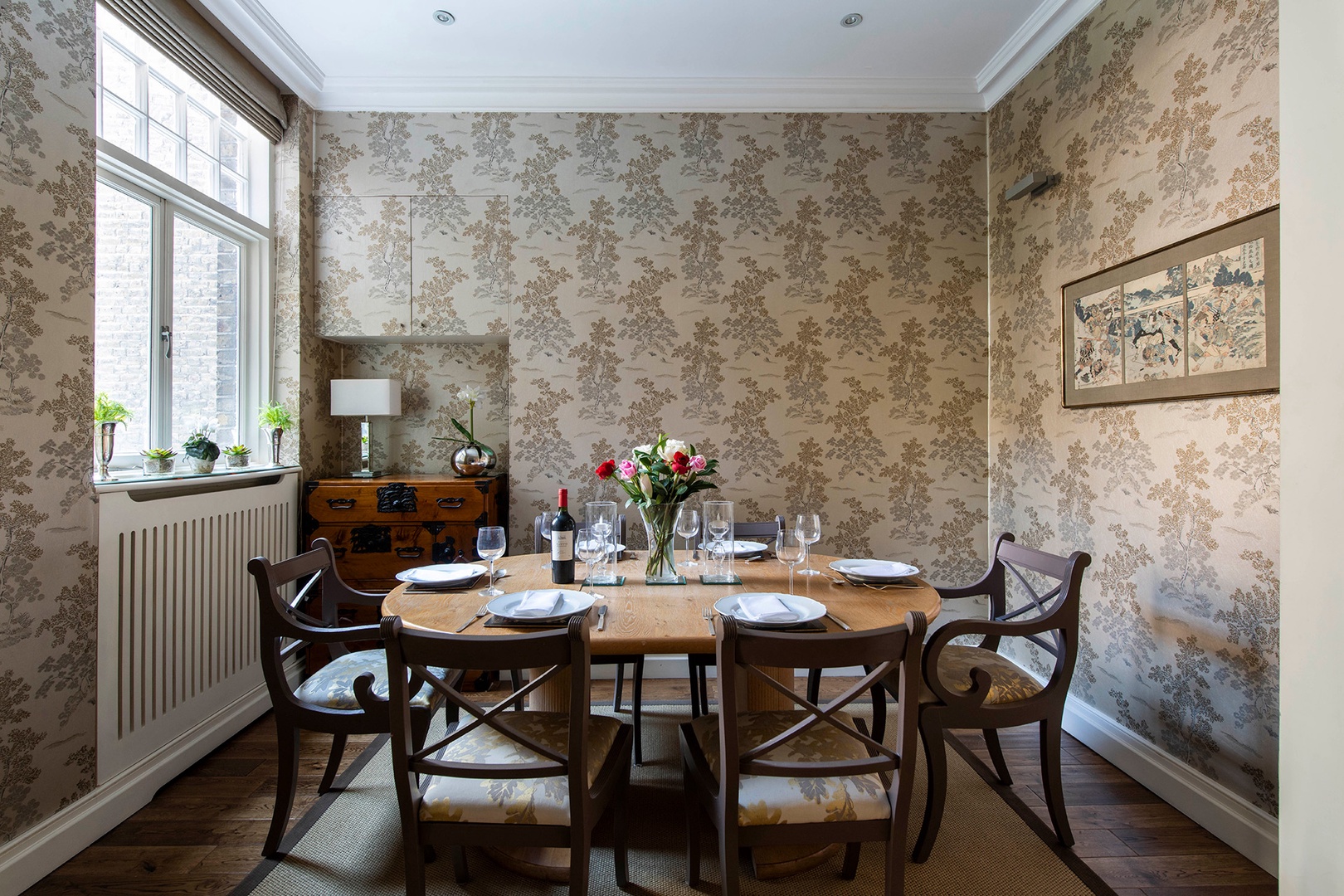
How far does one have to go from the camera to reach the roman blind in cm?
237

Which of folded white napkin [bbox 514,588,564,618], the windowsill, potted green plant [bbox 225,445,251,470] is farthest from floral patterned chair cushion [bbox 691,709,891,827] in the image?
potted green plant [bbox 225,445,251,470]

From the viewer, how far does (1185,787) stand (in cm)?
211

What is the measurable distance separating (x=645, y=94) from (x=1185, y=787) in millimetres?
3622

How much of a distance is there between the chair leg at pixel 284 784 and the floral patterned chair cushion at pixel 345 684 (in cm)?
10

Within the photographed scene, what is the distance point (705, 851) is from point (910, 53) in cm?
346

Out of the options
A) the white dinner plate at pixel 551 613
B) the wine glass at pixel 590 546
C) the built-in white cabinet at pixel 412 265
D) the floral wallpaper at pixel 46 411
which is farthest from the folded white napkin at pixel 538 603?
the built-in white cabinet at pixel 412 265

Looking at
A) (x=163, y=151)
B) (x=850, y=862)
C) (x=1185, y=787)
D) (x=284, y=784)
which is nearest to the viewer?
(x=850, y=862)

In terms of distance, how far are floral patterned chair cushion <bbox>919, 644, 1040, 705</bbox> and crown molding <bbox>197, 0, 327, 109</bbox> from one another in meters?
3.63

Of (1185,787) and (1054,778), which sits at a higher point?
(1054,778)

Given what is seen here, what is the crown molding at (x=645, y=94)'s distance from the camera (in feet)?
10.8

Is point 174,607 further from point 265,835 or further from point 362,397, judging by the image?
point 362,397

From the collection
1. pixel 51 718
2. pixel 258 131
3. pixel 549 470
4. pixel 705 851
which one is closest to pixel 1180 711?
pixel 705 851

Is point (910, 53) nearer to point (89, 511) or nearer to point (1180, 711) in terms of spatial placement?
point (1180, 711)

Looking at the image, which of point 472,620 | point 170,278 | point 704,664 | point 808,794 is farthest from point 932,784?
point 170,278
